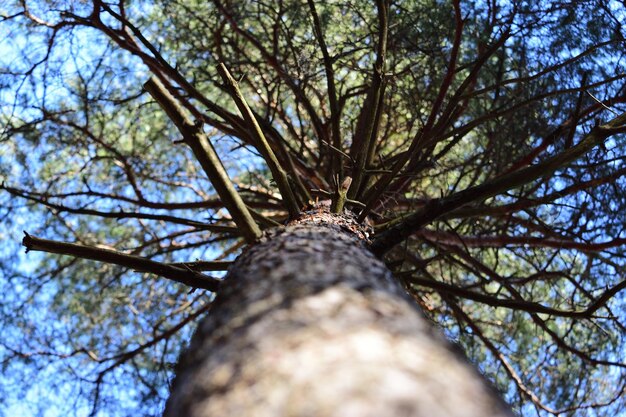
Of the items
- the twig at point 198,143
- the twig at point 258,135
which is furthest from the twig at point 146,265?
the twig at point 258,135

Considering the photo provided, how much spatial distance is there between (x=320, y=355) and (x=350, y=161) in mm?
2078

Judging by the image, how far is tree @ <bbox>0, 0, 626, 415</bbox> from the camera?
3.07m

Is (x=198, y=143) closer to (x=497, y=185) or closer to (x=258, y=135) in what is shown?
(x=258, y=135)

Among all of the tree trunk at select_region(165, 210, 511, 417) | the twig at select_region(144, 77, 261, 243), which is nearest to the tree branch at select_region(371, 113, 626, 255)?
the tree trunk at select_region(165, 210, 511, 417)

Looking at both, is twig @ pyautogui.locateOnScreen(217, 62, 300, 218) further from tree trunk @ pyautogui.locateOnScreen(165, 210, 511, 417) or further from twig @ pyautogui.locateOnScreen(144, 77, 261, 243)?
tree trunk @ pyautogui.locateOnScreen(165, 210, 511, 417)

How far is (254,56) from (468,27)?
1860 mm

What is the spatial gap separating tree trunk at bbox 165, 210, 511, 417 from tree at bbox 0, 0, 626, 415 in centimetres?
90

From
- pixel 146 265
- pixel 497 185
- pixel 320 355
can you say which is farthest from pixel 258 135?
pixel 320 355

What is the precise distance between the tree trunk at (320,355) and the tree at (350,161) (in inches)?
35.3

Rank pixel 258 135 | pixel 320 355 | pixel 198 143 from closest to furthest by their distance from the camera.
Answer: pixel 320 355, pixel 198 143, pixel 258 135

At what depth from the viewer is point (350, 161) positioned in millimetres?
2893

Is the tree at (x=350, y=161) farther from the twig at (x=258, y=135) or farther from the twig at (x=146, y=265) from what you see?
the twig at (x=146, y=265)

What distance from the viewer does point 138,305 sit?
530cm

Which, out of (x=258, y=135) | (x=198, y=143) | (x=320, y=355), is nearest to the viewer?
(x=320, y=355)
